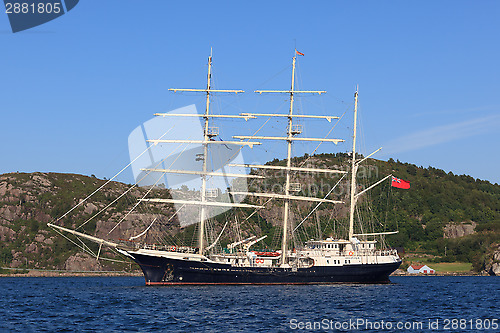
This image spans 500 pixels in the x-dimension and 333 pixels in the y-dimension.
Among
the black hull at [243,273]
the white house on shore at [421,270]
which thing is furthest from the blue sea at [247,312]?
the white house on shore at [421,270]

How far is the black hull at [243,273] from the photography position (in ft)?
233

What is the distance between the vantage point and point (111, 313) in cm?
4544

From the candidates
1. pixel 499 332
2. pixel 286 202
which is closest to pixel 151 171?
pixel 286 202

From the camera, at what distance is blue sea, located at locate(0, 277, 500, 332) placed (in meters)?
39.4

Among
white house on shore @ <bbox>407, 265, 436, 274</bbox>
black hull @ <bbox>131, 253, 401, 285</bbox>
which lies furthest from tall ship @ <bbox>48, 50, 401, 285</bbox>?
white house on shore @ <bbox>407, 265, 436, 274</bbox>

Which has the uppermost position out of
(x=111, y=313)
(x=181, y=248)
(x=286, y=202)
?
(x=286, y=202)

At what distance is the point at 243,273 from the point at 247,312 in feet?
91.8

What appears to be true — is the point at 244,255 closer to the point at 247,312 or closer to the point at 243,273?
the point at 243,273

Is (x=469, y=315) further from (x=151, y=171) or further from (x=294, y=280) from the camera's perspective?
(x=151, y=171)

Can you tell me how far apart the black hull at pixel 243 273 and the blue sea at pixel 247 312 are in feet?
14.6

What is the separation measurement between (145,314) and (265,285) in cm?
3367

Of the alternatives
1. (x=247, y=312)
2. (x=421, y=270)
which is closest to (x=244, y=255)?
(x=247, y=312)

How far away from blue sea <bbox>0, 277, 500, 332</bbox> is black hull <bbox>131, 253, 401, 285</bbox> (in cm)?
445

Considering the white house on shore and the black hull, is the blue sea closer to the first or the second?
the black hull
